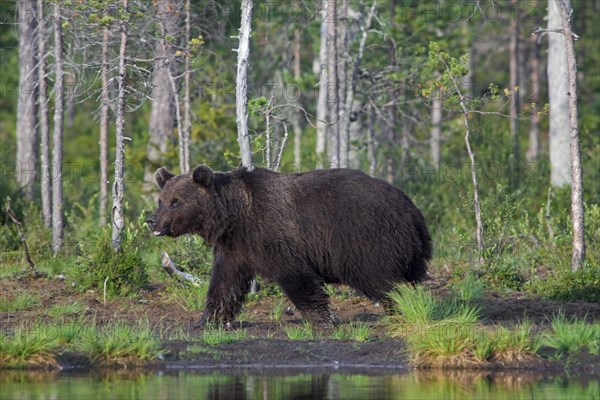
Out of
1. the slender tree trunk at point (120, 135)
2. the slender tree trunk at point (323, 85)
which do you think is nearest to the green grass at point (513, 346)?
the slender tree trunk at point (120, 135)

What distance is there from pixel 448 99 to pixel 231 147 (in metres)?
7.90

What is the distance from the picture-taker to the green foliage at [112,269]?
48.6 ft

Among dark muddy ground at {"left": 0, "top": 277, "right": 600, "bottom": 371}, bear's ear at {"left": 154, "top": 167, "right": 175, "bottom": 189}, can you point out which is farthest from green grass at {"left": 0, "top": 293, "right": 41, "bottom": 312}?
bear's ear at {"left": 154, "top": 167, "right": 175, "bottom": 189}

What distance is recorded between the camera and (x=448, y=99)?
15.4 metres

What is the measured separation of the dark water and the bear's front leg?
1.85m

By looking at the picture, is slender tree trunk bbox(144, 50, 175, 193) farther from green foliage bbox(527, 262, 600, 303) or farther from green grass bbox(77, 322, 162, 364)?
green grass bbox(77, 322, 162, 364)

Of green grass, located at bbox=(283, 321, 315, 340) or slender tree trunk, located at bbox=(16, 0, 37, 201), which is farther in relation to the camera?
slender tree trunk, located at bbox=(16, 0, 37, 201)

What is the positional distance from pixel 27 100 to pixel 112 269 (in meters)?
7.09

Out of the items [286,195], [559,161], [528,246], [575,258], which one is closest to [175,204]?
[286,195]

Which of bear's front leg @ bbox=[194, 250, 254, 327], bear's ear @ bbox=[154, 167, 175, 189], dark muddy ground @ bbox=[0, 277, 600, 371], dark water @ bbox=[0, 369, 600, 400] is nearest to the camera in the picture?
dark water @ bbox=[0, 369, 600, 400]

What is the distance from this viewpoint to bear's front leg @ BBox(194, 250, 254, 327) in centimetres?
1239

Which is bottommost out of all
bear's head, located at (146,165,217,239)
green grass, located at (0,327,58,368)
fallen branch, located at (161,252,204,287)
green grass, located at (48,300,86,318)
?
green grass, located at (0,327,58,368)

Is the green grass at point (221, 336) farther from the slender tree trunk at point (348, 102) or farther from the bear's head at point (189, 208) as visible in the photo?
the slender tree trunk at point (348, 102)

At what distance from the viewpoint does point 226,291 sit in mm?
12391
